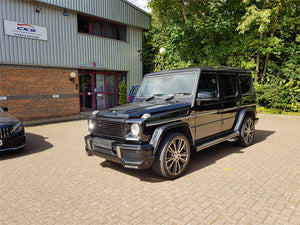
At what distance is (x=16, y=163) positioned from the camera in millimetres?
5012

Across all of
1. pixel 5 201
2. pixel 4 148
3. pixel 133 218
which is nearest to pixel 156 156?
pixel 133 218

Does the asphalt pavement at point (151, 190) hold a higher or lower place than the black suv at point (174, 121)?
lower

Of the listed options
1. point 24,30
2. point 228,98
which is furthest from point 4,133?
point 24,30

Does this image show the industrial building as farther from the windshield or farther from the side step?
the side step

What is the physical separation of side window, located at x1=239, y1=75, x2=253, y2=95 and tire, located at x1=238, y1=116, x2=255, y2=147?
75 cm

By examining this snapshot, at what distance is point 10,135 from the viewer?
17.8 ft

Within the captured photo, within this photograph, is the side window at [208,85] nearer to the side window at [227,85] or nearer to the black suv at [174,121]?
the black suv at [174,121]

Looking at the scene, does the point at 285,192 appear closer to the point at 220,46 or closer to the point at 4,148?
the point at 4,148

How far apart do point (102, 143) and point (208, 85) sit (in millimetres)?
2632

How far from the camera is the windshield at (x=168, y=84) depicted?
4.57 m

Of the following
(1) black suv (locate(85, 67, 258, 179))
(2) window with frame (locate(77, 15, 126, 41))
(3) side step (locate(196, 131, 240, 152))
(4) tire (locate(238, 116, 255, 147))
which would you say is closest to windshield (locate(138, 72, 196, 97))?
(1) black suv (locate(85, 67, 258, 179))

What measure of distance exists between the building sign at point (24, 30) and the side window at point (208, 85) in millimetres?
10014

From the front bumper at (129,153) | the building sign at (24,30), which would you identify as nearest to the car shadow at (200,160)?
the front bumper at (129,153)

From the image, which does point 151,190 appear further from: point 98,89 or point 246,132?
point 98,89
